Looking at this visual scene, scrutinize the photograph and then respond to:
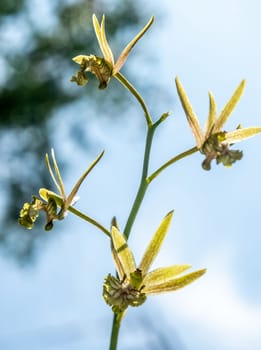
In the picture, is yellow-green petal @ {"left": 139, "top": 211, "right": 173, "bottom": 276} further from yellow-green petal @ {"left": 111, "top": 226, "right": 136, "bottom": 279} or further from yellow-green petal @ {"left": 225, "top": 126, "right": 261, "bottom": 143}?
yellow-green petal @ {"left": 225, "top": 126, "right": 261, "bottom": 143}

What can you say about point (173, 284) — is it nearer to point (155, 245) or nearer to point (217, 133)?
point (155, 245)

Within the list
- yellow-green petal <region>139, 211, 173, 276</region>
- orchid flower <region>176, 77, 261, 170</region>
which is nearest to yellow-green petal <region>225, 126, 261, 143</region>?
orchid flower <region>176, 77, 261, 170</region>

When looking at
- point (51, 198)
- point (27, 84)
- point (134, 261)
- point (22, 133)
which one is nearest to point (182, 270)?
point (134, 261)

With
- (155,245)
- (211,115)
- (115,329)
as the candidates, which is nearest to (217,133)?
(211,115)

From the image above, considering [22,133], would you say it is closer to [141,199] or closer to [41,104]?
[41,104]

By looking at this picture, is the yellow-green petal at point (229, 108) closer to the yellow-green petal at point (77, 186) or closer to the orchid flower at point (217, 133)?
the orchid flower at point (217, 133)

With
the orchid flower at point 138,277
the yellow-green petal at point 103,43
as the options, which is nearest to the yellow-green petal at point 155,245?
the orchid flower at point 138,277
